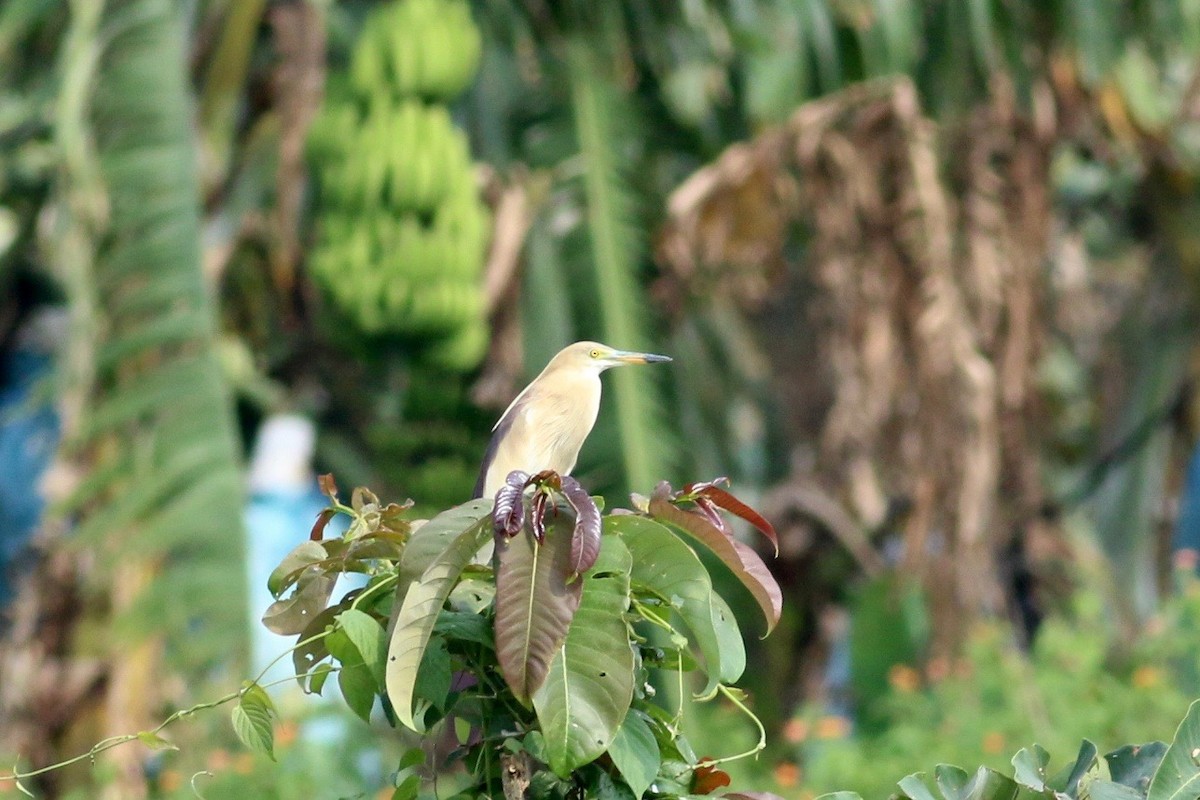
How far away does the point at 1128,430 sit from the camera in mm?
7750

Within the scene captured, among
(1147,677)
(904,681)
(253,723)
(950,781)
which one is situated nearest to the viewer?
(253,723)

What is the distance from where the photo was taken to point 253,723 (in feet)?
5.94

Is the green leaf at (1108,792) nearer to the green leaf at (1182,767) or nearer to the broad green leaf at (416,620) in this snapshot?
the green leaf at (1182,767)

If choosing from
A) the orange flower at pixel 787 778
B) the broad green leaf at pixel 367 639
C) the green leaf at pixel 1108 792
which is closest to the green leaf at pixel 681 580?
the broad green leaf at pixel 367 639

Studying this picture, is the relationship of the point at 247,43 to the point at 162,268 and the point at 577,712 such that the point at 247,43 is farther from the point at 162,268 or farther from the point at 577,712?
the point at 577,712

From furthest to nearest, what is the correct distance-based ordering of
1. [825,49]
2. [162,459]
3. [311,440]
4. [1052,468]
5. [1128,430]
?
[1052,468], [1128,430], [311,440], [825,49], [162,459]

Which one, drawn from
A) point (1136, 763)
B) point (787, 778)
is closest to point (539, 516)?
point (1136, 763)

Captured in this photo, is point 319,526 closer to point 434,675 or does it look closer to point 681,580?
point 434,675

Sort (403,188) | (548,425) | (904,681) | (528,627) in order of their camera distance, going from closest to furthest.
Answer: (528,627) < (548,425) < (403,188) < (904,681)

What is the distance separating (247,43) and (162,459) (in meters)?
1.93

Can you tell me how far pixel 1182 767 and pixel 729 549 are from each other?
1.67 ft

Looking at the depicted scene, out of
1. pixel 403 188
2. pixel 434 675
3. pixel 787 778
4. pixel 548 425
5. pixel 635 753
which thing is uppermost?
pixel 403 188

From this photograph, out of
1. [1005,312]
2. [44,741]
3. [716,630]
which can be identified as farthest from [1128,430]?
[716,630]

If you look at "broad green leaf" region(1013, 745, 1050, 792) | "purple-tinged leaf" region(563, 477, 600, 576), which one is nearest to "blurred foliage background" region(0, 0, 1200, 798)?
"broad green leaf" region(1013, 745, 1050, 792)
